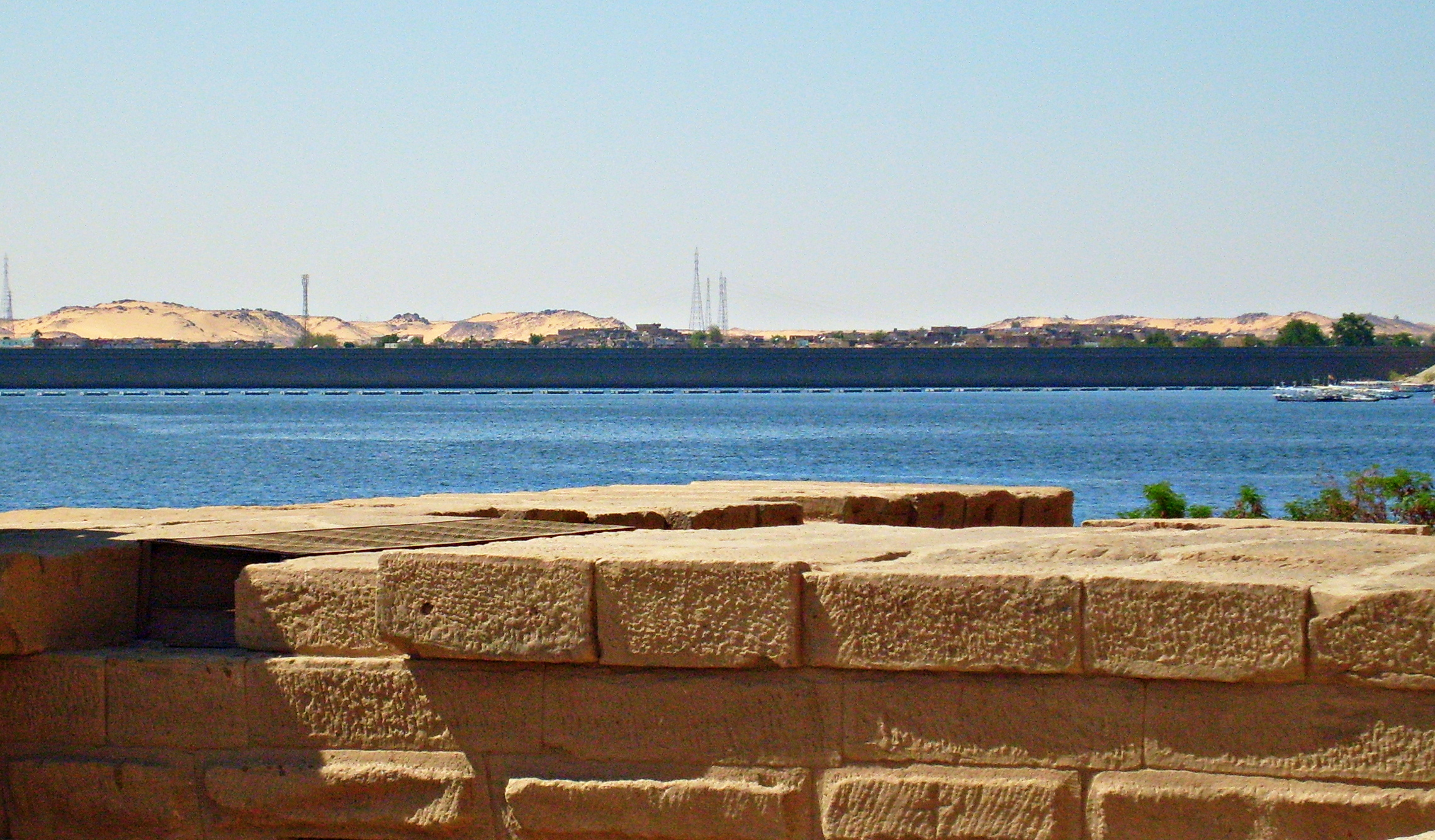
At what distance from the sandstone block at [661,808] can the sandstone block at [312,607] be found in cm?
47

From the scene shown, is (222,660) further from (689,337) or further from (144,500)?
(689,337)

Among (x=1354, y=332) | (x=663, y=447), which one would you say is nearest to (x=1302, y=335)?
(x=1354, y=332)

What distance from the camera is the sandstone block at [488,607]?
3521 millimetres

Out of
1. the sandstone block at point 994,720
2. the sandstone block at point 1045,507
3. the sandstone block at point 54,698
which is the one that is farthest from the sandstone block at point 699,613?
the sandstone block at point 1045,507

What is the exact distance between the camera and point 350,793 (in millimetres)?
3740

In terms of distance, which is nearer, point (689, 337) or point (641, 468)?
point (641, 468)

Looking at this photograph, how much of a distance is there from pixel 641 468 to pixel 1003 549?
37480mm

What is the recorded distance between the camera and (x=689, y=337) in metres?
172

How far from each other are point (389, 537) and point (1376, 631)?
2.46 metres

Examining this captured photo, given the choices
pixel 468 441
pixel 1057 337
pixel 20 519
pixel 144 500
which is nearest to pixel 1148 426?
pixel 468 441

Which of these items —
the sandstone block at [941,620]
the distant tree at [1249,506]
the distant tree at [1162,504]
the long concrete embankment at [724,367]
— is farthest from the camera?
the long concrete embankment at [724,367]

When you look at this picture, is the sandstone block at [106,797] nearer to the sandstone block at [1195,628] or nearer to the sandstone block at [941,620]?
the sandstone block at [941,620]

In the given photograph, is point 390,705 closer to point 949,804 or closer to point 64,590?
point 64,590

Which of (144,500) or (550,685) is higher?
(550,685)
